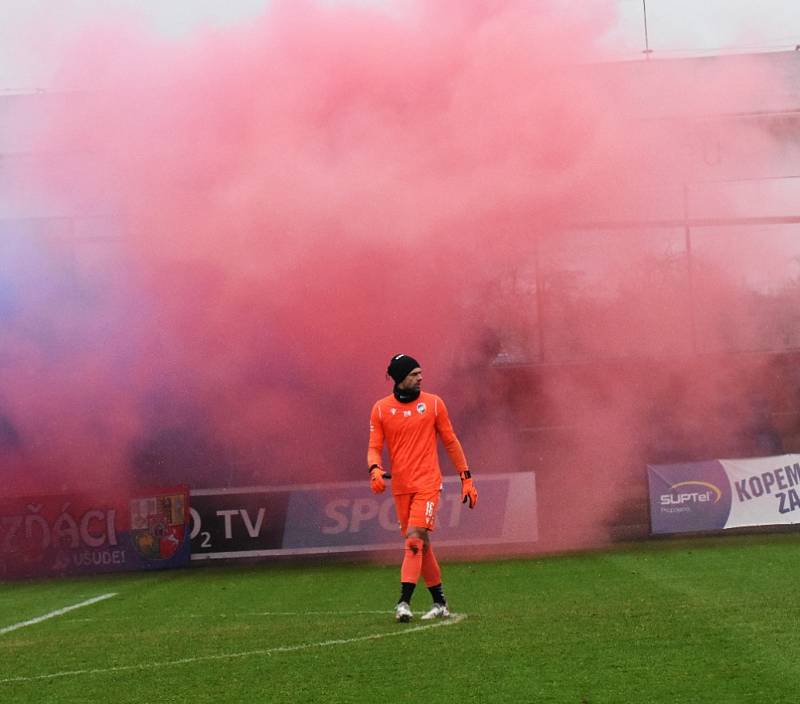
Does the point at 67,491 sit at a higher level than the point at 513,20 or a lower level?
lower

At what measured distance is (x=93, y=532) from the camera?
2005cm

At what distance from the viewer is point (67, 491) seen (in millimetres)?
19938

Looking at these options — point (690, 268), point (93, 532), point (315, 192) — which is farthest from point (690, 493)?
point (93, 532)

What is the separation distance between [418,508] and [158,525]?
10.6 metres

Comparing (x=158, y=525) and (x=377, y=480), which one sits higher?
(x=377, y=480)

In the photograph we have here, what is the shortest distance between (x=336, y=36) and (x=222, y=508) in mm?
8118

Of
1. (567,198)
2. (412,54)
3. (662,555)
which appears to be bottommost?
(662,555)

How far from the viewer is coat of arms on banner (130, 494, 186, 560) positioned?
795 inches

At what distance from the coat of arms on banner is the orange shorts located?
10245 millimetres

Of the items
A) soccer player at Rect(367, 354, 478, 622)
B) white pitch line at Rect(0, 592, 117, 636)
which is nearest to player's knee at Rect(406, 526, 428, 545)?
soccer player at Rect(367, 354, 478, 622)

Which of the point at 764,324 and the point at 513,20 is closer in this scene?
the point at 513,20

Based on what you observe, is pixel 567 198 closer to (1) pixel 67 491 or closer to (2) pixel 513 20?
(2) pixel 513 20

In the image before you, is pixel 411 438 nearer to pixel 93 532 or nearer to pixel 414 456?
pixel 414 456

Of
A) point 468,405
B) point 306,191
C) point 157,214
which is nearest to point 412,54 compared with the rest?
point 306,191
